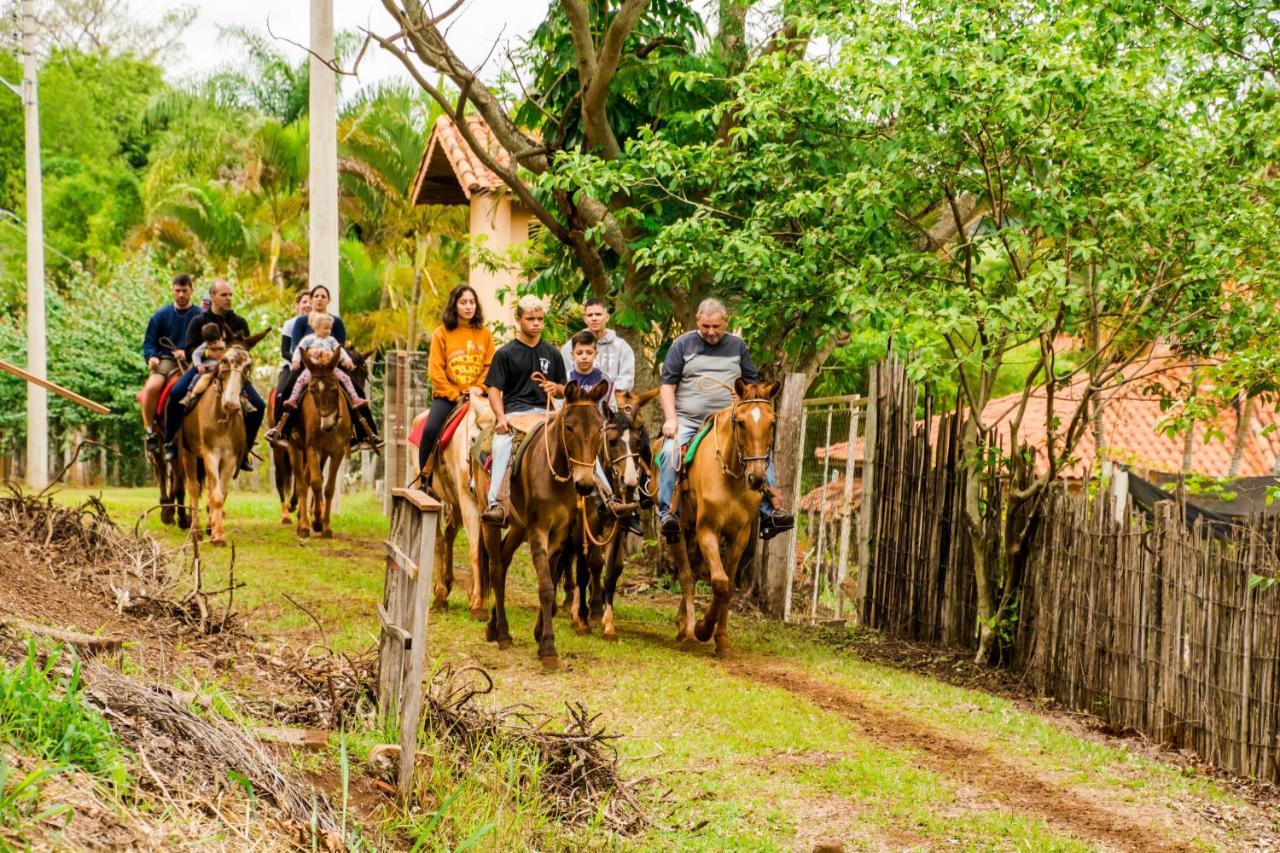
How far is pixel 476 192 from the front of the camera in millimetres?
26906

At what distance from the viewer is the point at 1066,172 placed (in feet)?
35.3

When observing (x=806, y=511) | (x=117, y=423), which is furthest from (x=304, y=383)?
(x=117, y=423)

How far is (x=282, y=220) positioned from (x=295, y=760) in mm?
33210

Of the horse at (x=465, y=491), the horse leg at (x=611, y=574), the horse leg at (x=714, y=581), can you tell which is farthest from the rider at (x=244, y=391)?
the horse leg at (x=714, y=581)

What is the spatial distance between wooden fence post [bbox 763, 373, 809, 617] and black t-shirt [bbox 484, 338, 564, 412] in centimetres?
330

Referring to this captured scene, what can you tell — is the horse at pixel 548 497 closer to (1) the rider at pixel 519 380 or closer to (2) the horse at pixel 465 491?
(1) the rider at pixel 519 380

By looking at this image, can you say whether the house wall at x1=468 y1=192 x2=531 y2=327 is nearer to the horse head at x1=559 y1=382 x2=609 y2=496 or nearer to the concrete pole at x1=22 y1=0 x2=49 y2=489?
the concrete pole at x1=22 y1=0 x2=49 y2=489

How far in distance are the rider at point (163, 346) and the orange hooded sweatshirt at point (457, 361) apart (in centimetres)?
540

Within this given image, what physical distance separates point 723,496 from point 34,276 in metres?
22.3

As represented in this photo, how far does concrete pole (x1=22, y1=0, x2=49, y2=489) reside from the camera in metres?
28.4

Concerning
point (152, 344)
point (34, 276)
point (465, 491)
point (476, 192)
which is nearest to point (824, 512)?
point (465, 491)

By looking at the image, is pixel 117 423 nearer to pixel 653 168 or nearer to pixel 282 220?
pixel 282 220

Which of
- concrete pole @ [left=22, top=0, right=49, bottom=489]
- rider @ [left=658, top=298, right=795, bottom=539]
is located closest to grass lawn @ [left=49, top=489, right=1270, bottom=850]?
rider @ [left=658, top=298, right=795, bottom=539]

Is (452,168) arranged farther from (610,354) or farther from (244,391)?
(610,354)
